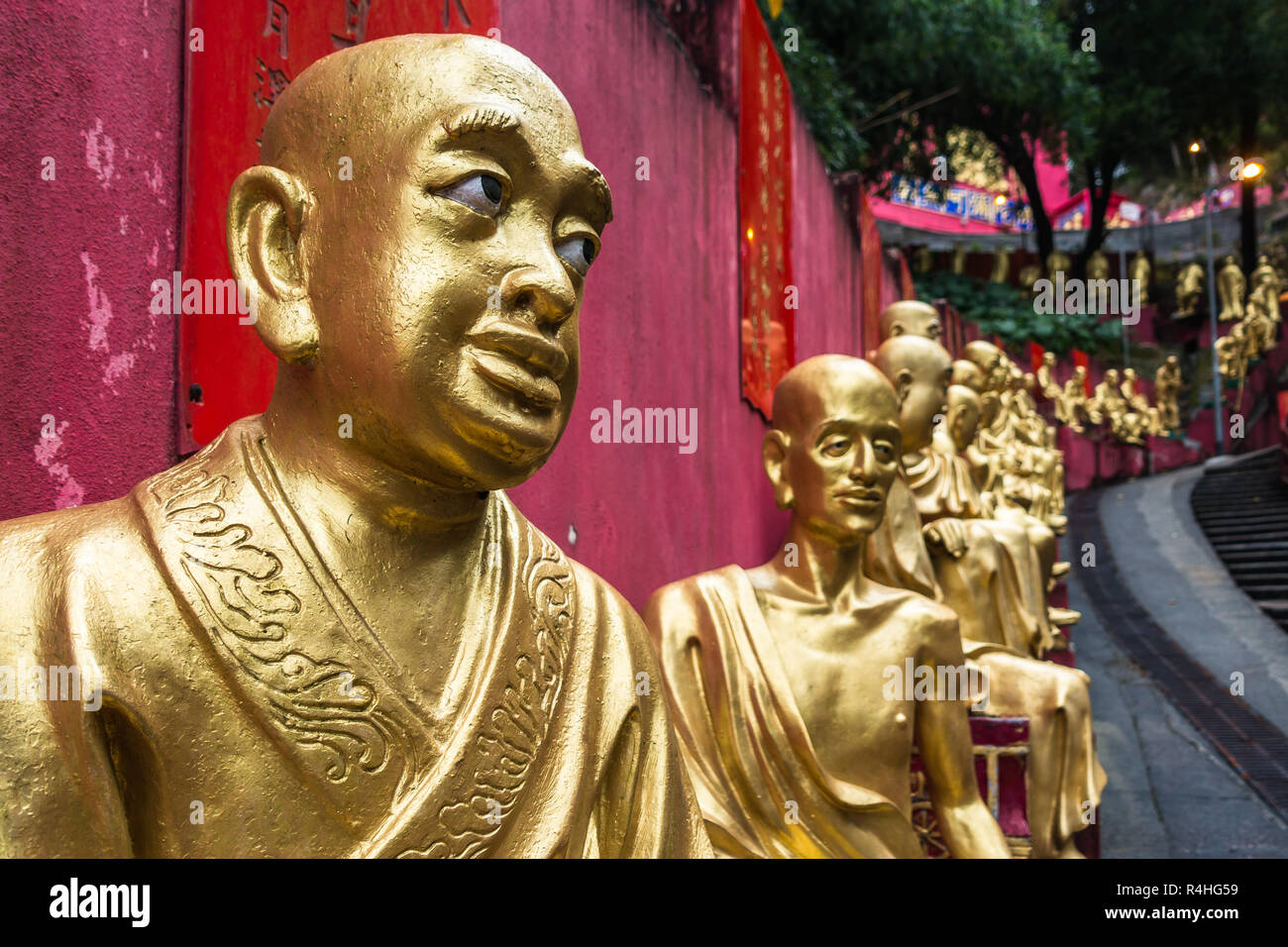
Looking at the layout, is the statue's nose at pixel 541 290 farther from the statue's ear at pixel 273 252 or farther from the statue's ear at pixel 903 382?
the statue's ear at pixel 903 382

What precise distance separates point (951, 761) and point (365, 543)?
2.18 m

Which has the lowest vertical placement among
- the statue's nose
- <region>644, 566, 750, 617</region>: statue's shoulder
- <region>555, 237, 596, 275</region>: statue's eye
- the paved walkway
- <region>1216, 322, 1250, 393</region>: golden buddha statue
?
the paved walkway

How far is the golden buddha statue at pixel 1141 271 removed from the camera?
1021 inches

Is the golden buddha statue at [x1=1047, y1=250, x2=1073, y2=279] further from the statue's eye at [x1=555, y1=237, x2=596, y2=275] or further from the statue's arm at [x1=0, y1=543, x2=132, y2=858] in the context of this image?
the statue's arm at [x1=0, y1=543, x2=132, y2=858]

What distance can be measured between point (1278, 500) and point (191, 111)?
15.5 metres

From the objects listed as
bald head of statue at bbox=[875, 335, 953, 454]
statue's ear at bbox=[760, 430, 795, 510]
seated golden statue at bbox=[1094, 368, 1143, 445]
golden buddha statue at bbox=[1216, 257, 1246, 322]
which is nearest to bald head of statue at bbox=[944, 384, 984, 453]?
bald head of statue at bbox=[875, 335, 953, 454]

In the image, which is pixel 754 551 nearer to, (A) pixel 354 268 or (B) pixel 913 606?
(B) pixel 913 606

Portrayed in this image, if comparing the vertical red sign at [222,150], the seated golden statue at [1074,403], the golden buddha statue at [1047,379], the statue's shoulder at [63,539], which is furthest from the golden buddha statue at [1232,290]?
the statue's shoulder at [63,539]

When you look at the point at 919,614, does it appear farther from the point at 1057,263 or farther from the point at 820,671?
the point at 1057,263

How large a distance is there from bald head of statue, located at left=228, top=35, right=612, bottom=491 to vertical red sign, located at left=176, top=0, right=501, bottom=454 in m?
0.56

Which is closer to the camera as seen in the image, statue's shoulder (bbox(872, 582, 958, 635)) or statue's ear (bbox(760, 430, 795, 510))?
statue's shoulder (bbox(872, 582, 958, 635))

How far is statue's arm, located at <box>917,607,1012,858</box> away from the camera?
3.05 m

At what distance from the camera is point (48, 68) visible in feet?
5.56
